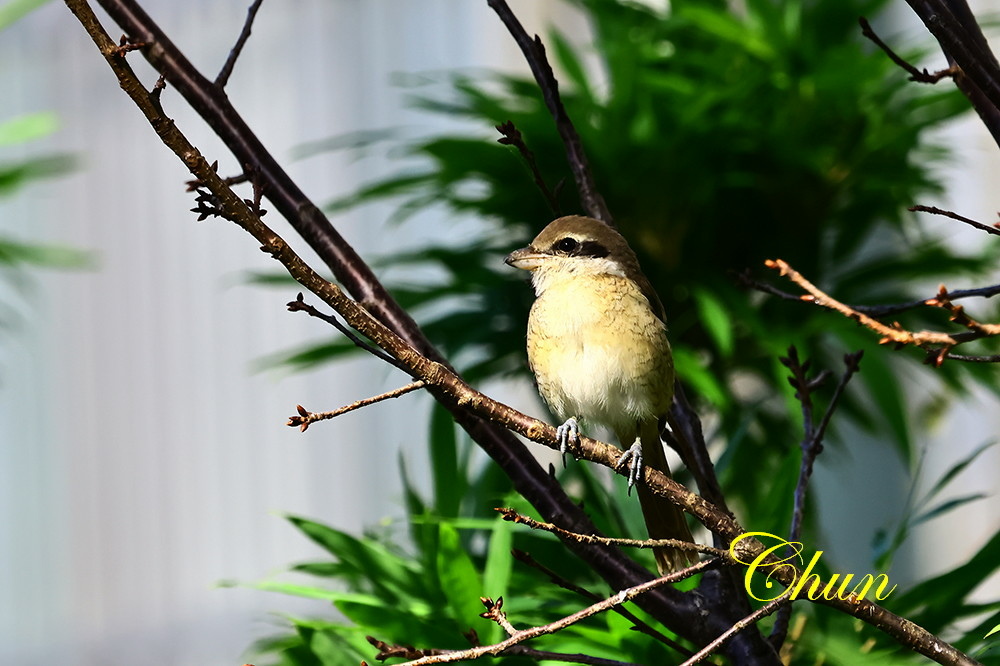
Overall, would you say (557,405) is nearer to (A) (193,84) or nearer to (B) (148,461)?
(A) (193,84)

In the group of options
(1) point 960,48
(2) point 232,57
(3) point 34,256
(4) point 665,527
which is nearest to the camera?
(1) point 960,48

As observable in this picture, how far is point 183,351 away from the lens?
11.8 ft

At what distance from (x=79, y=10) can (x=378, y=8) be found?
294 centimetres

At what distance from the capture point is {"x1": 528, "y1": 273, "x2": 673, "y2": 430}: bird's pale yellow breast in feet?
3.37

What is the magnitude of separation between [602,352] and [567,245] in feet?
0.36

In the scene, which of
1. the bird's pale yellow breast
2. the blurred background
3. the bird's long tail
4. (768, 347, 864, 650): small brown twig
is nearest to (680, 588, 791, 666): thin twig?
(768, 347, 864, 650): small brown twig

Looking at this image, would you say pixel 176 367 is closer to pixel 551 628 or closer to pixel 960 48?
pixel 551 628

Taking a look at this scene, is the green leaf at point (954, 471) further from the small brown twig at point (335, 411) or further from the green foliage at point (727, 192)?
→ the small brown twig at point (335, 411)

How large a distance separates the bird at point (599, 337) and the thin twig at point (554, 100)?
3cm

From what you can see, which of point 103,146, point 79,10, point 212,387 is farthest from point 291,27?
point 79,10

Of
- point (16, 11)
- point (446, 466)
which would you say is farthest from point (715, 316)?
point (16, 11)

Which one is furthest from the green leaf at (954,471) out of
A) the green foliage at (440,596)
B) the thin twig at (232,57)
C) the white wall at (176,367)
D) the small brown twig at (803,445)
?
the white wall at (176,367)

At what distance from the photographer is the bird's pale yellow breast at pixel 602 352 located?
3.37 feet

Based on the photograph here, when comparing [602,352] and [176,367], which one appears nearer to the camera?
[602,352]
